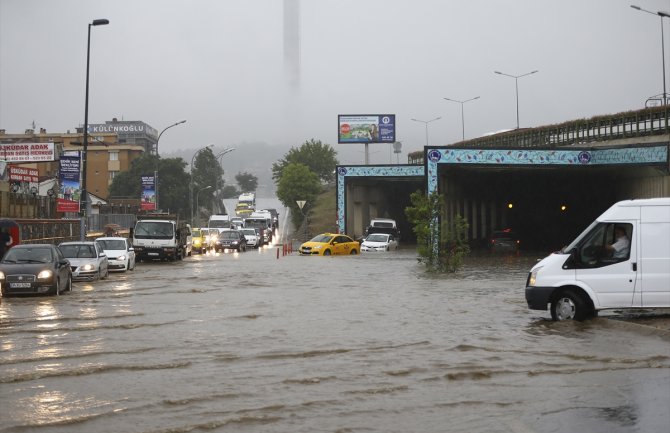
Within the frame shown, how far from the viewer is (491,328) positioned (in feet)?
53.1

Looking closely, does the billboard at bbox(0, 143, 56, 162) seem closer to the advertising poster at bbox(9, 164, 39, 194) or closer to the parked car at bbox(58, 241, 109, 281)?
the advertising poster at bbox(9, 164, 39, 194)

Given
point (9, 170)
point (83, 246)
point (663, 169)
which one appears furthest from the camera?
point (9, 170)

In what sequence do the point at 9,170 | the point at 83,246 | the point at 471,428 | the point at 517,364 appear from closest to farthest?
the point at 471,428
the point at 517,364
the point at 83,246
the point at 9,170

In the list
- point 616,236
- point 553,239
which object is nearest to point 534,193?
point 553,239

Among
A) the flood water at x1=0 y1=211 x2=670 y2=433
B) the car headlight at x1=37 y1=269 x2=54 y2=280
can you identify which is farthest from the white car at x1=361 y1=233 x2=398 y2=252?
the car headlight at x1=37 y1=269 x2=54 y2=280

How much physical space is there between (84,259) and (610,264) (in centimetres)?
1937

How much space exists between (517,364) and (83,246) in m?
21.7

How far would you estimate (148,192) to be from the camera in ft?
220

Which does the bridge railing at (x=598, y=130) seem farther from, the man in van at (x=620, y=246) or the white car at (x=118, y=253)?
the man in van at (x=620, y=246)

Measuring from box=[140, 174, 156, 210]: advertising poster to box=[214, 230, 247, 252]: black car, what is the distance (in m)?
6.50

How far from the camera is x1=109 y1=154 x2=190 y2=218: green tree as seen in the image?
120 meters

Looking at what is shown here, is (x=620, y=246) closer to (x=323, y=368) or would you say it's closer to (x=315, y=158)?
(x=323, y=368)

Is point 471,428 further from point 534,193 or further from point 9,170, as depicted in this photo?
point 534,193

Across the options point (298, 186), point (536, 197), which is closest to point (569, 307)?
point (536, 197)
